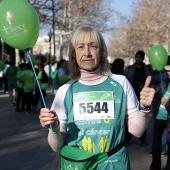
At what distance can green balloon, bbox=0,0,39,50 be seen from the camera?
2.70 metres

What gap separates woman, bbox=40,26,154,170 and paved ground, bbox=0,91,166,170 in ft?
10.4

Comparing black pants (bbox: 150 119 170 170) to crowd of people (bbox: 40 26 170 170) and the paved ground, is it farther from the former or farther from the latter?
crowd of people (bbox: 40 26 170 170)

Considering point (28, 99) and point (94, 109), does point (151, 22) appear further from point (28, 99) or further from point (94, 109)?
point (94, 109)

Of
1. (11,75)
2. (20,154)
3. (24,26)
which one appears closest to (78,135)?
(24,26)

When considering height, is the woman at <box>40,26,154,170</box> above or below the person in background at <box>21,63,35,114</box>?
above

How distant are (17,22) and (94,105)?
0.91 meters

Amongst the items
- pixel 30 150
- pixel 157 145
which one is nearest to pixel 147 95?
pixel 157 145

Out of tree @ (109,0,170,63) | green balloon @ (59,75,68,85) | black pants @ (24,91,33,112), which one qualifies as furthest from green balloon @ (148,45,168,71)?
tree @ (109,0,170,63)

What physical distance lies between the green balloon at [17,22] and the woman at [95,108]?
38 cm

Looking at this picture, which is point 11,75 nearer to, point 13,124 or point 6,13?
point 13,124

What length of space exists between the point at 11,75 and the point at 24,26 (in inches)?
407

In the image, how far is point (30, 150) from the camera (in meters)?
6.60

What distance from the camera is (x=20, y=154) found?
249 inches

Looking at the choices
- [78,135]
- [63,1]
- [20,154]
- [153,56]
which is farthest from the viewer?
[63,1]
